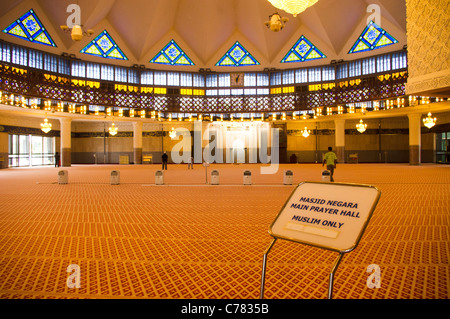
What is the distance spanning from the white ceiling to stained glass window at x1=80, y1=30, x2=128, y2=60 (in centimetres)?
45

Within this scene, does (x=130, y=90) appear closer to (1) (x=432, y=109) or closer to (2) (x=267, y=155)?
(2) (x=267, y=155)

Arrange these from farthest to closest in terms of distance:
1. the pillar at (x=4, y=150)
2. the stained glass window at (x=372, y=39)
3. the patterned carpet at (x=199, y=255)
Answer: the stained glass window at (x=372, y=39) → the pillar at (x=4, y=150) → the patterned carpet at (x=199, y=255)

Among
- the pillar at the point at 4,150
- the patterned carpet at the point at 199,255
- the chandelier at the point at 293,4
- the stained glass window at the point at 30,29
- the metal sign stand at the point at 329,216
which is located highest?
the stained glass window at the point at 30,29

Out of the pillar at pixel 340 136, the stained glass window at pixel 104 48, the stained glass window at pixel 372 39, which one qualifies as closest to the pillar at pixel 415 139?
the pillar at pixel 340 136

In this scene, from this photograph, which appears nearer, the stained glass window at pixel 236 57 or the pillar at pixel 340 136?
the pillar at pixel 340 136

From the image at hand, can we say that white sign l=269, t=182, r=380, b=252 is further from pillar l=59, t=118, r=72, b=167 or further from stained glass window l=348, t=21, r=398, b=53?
pillar l=59, t=118, r=72, b=167

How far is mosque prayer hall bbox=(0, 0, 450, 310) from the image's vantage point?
327cm

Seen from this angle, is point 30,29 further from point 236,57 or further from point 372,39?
point 372,39

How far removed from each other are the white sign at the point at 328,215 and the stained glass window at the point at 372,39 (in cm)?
2876

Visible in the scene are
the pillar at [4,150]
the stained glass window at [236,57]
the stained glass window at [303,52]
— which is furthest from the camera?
the stained glass window at [236,57]

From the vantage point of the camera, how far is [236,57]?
1287 inches

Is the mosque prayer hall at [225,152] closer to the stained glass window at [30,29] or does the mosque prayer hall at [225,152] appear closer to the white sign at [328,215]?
the white sign at [328,215]

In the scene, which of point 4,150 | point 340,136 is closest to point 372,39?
point 340,136

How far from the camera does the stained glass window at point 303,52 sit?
3053cm
